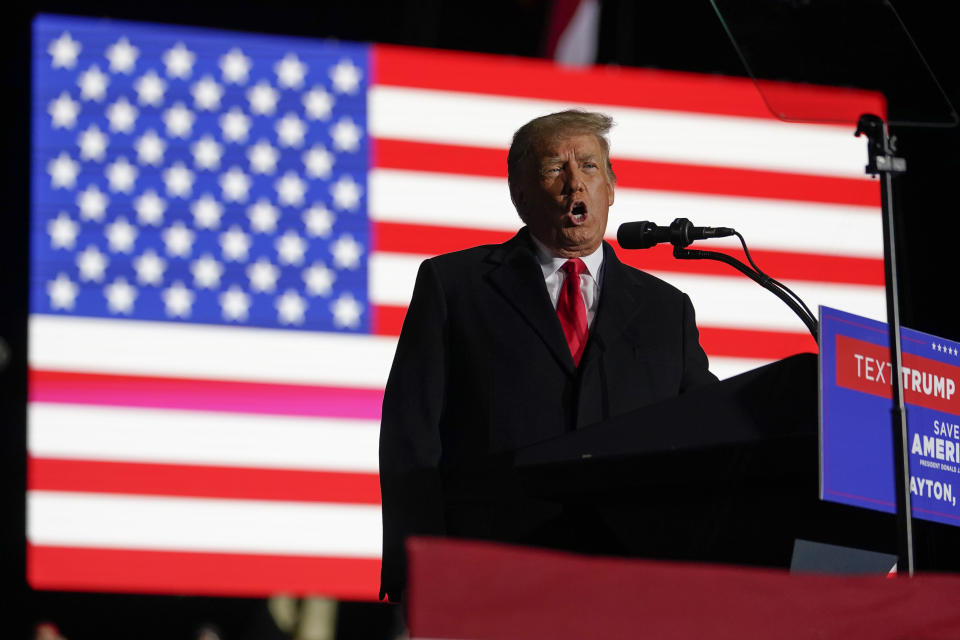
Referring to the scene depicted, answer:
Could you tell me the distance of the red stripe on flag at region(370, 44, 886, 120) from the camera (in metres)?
4.99

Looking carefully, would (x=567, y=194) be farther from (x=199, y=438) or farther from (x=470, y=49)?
(x=470, y=49)

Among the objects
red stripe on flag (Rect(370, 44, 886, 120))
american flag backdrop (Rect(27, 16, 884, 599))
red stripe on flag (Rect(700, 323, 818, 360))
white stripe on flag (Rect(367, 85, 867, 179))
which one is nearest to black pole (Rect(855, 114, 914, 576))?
american flag backdrop (Rect(27, 16, 884, 599))

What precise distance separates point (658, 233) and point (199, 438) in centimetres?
320

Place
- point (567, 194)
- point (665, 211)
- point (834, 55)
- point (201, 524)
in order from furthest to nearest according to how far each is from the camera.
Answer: point (665, 211), point (201, 524), point (834, 55), point (567, 194)

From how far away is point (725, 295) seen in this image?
482 centimetres

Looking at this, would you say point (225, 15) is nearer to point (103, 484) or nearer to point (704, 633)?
Answer: point (103, 484)

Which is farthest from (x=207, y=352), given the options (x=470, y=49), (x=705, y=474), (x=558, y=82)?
(x=705, y=474)

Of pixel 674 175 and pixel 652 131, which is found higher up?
pixel 652 131

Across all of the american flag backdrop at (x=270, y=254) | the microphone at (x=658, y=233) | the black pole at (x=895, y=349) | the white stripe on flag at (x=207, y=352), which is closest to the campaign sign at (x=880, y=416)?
the black pole at (x=895, y=349)

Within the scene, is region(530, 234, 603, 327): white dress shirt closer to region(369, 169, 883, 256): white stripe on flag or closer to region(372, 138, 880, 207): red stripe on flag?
region(369, 169, 883, 256): white stripe on flag

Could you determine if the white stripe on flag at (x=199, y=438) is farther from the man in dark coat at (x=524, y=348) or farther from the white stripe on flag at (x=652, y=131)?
the man in dark coat at (x=524, y=348)

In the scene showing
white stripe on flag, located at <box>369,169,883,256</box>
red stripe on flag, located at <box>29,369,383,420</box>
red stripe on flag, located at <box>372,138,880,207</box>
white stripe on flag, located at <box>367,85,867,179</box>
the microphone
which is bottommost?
red stripe on flag, located at <box>29,369,383,420</box>

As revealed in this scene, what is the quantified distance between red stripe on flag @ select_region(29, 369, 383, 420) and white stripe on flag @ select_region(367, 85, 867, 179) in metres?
1.02

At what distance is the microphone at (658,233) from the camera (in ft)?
5.59
